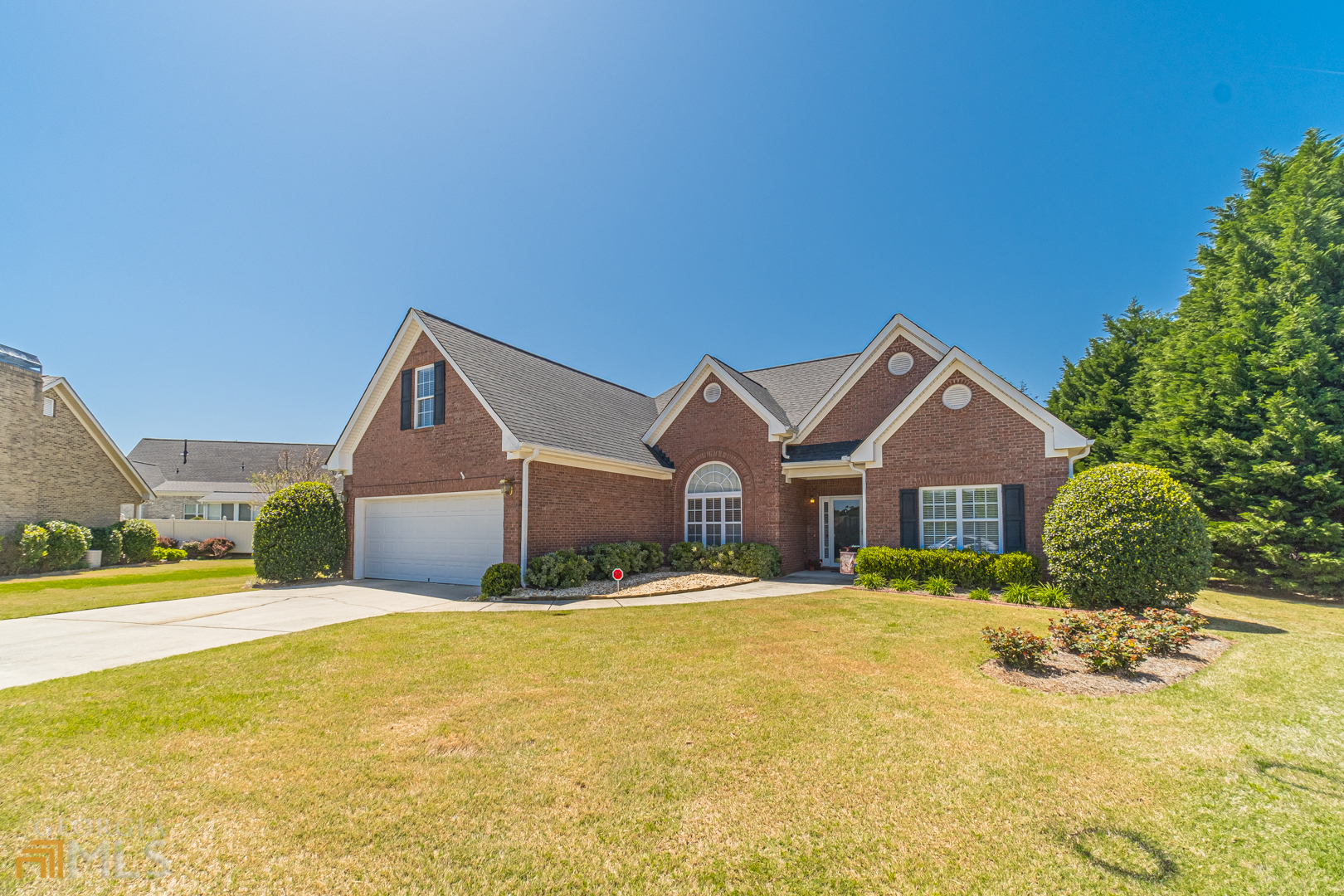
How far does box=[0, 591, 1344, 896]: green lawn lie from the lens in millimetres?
2996

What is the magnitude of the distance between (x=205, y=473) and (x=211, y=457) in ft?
6.62

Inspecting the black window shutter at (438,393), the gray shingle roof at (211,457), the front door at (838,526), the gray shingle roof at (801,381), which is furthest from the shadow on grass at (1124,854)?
the gray shingle roof at (211,457)

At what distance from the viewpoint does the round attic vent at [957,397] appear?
540 inches

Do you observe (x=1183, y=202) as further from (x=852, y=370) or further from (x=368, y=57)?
(x=368, y=57)

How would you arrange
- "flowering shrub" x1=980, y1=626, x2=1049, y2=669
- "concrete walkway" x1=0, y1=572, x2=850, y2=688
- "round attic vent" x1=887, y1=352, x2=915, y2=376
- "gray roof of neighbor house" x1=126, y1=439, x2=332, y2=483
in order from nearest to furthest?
"flowering shrub" x1=980, y1=626, x2=1049, y2=669 < "concrete walkway" x1=0, y1=572, x2=850, y2=688 < "round attic vent" x1=887, y1=352, x2=915, y2=376 < "gray roof of neighbor house" x1=126, y1=439, x2=332, y2=483

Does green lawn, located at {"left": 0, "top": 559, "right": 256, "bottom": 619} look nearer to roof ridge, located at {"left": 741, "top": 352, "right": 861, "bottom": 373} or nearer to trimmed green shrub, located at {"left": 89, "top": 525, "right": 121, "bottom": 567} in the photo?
trimmed green shrub, located at {"left": 89, "top": 525, "right": 121, "bottom": 567}

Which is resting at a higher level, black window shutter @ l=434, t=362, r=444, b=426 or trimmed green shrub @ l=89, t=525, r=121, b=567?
black window shutter @ l=434, t=362, r=444, b=426

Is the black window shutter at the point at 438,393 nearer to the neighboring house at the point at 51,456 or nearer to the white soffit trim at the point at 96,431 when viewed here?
the neighboring house at the point at 51,456

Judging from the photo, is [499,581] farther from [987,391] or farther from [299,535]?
[987,391]

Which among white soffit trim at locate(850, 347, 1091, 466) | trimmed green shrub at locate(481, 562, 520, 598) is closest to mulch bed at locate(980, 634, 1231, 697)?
white soffit trim at locate(850, 347, 1091, 466)

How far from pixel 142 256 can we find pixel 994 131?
19.6m

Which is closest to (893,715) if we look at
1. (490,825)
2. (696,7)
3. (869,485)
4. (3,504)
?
(490,825)

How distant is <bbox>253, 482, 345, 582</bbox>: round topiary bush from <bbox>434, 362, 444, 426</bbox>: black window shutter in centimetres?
419

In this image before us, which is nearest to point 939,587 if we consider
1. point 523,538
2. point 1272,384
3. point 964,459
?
point 964,459
